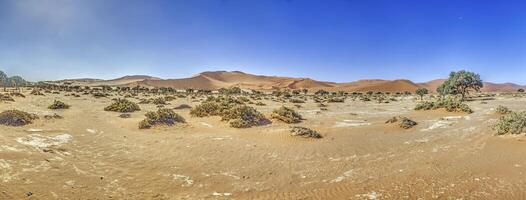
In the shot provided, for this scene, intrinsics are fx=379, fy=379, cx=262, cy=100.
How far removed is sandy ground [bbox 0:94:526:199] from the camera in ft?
27.3

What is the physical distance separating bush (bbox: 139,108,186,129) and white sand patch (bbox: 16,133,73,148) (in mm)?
3498

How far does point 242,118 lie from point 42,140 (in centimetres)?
888

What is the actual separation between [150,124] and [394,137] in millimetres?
10562

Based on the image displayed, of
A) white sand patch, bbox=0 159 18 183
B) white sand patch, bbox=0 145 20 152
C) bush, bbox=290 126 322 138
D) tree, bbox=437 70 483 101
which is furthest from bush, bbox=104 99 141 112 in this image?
tree, bbox=437 70 483 101

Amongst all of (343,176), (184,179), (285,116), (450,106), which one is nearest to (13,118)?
(184,179)

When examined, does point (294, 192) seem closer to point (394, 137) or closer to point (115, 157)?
point (115, 157)

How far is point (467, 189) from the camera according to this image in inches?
334

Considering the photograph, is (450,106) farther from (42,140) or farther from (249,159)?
(42,140)

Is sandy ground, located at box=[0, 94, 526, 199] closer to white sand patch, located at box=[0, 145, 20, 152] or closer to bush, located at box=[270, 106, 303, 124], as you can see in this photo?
white sand patch, located at box=[0, 145, 20, 152]

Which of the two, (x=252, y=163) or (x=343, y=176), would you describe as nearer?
(x=343, y=176)

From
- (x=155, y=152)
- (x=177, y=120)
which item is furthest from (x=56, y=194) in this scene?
(x=177, y=120)

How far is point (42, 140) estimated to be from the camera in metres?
12.6

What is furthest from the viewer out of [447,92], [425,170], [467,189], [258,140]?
[447,92]

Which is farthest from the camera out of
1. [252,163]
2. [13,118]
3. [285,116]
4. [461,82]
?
[461,82]
